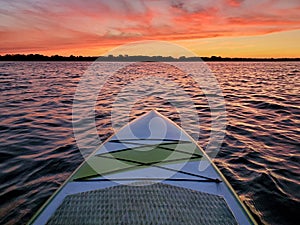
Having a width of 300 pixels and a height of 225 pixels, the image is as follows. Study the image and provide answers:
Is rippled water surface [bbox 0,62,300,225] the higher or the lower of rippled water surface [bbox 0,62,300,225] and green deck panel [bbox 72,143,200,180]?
the lower

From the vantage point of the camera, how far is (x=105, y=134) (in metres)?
6.53

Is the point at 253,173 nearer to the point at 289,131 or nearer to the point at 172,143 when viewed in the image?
the point at 172,143

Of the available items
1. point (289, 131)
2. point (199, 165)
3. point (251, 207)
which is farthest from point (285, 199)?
point (289, 131)

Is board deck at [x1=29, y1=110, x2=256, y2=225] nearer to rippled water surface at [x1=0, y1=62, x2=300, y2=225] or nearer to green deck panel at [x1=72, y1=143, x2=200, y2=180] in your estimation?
green deck panel at [x1=72, y1=143, x2=200, y2=180]

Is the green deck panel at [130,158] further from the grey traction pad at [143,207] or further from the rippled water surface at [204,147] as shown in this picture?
→ the rippled water surface at [204,147]

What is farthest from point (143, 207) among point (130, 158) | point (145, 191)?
point (130, 158)

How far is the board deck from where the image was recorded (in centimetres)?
204

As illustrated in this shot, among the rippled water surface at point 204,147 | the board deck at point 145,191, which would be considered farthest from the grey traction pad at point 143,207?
the rippled water surface at point 204,147

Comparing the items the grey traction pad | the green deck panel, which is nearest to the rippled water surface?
the green deck panel

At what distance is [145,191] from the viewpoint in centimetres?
245

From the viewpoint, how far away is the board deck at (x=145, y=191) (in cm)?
204

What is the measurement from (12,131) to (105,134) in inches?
112

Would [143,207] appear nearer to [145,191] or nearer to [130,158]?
[145,191]

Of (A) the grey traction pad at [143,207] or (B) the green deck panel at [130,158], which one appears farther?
(B) the green deck panel at [130,158]
